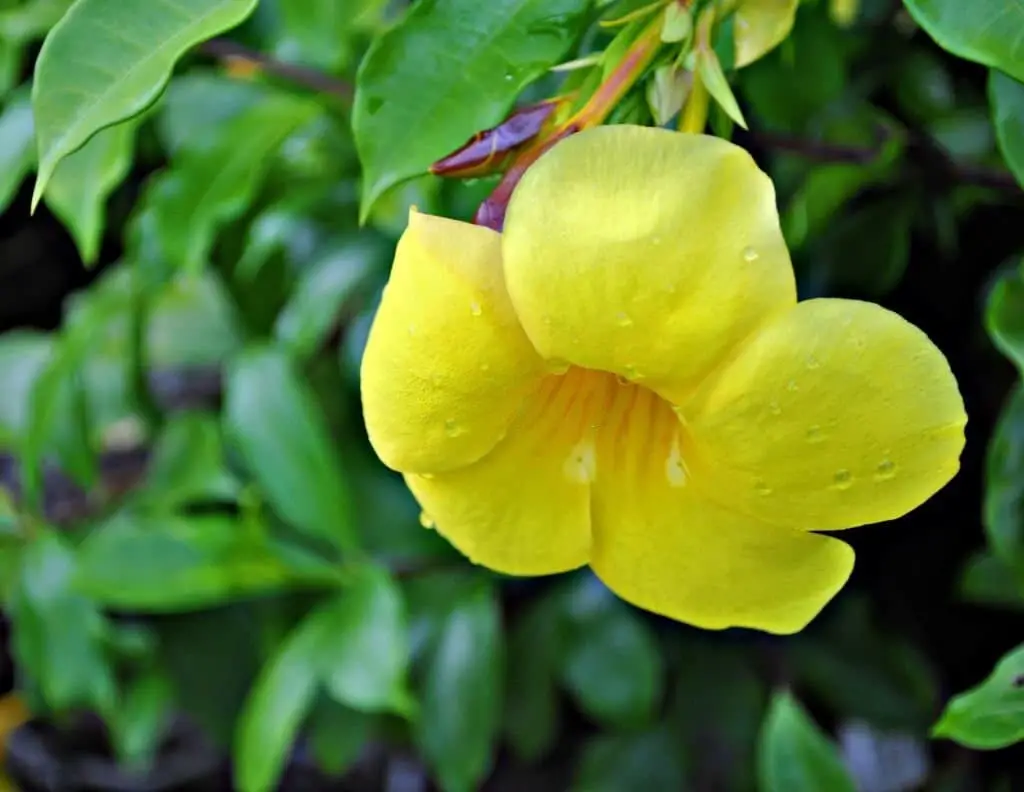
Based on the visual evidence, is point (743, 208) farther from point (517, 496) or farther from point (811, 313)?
point (517, 496)

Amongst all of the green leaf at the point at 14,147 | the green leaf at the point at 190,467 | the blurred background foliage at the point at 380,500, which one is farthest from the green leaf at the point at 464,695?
the green leaf at the point at 14,147

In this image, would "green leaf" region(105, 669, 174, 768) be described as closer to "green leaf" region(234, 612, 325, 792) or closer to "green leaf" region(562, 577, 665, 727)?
"green leaf" region(234, 612, 325, 792)

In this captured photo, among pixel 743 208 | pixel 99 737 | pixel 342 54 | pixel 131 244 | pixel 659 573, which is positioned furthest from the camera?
pixel 99 737

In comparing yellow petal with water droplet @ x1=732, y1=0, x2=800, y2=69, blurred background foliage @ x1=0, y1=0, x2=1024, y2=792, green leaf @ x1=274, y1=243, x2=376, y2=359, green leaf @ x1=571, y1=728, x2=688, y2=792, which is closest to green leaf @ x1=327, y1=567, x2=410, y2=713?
blurred background foliage @ x1=0, y1=0, x2=1024, y2=792

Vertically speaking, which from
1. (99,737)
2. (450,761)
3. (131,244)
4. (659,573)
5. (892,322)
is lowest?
(99,737)

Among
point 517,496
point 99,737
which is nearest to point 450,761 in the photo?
point 517,496
